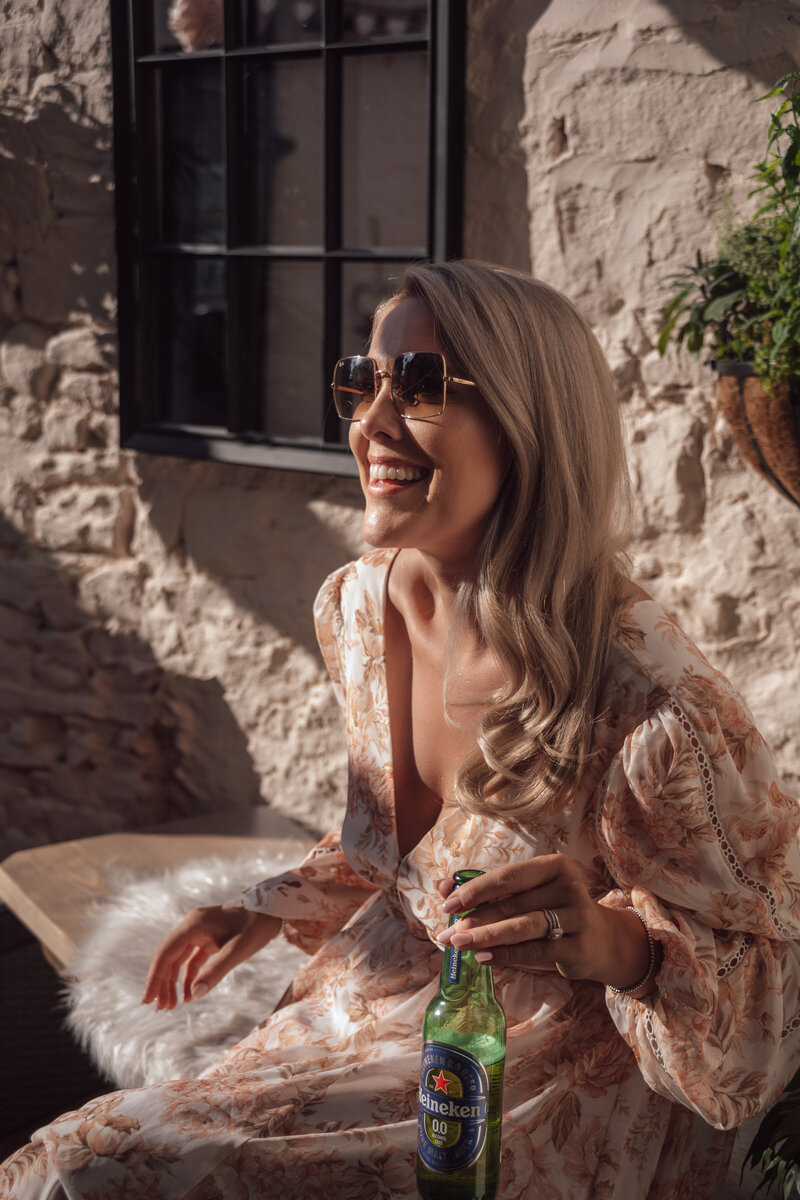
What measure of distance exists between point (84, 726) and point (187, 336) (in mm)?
1227

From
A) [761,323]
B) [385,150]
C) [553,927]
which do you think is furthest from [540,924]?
[385,150]

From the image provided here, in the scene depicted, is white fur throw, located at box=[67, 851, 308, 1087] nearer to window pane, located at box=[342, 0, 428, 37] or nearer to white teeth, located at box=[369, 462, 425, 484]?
white teeth, located at box=[369, 462, 425, 484]

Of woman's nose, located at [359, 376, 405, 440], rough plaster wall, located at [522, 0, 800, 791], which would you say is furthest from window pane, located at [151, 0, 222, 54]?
woman's nose, located at [359, 376, 405, 440]

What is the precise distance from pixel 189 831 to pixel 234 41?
82.0 inches

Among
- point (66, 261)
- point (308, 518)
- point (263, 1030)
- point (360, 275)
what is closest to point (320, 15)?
point (360, 275)

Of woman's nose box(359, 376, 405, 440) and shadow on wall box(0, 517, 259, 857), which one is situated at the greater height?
woman's nose box(359, 376, 405, 440)

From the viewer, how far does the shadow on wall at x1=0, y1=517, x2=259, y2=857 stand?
11.1ft

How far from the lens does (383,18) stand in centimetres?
274

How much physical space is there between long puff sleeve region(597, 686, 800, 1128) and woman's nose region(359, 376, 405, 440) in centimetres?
51

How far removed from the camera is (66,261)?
331cm

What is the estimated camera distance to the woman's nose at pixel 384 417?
1.54m

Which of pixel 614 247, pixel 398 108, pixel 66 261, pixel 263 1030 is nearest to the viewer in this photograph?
pixel 263 1030

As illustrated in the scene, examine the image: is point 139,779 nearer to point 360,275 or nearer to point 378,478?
point 360,275

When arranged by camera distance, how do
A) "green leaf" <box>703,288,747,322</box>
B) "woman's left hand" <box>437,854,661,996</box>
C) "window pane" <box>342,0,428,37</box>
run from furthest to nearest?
Answer: "window pane" <box>342,0,428,37</box>
"green leaf" <box>703,288,747,322</box>
"woman's left hand" <box>437,854,661,996</box>
